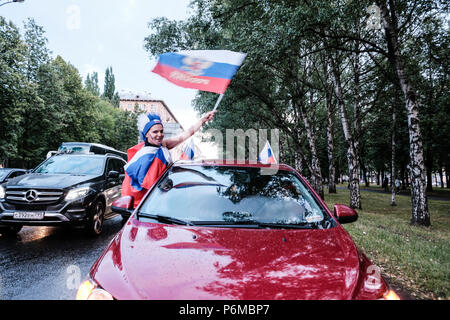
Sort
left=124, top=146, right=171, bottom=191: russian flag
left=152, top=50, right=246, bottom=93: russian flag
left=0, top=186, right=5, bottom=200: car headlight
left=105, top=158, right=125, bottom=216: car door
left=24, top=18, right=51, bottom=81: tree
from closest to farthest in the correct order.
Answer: left=124, top=146, right=171, bottom=191: russian flag → left=152, top=50, right=246, bottom=93: russian flag → left=0, top=186, right=5, bottom=200: car headlight → left=105, top=158, right=125, bottom=216: car door → left=24, top=18, right=51, bottom=81: tree

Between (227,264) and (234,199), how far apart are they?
949mm

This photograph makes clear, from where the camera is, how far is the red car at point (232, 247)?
1.43 metres

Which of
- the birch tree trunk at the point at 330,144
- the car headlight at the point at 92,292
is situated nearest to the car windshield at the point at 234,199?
the car headlight at the point at 92,292

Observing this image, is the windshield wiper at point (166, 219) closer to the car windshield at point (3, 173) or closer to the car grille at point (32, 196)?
the car grille at point (32, 196)

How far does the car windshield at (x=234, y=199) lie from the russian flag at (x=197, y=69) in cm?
175

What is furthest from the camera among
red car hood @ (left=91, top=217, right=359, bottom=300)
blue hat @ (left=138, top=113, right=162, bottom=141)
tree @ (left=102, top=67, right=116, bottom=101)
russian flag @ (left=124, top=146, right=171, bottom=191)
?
Result: tree @ (left=102, top=67, right=116, bottom=101)

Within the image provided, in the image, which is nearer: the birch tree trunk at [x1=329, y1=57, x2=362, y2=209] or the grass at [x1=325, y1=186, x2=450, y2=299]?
the grass at [x1=325, y1=186, x2=450, y2=299]

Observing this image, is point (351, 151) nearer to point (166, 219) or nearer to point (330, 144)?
point (330, 144)

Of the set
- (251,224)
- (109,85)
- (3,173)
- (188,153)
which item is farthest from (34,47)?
(109,85)

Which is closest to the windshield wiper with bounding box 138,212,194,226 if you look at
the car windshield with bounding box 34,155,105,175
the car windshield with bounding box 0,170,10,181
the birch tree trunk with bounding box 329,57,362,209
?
the car windshield with bounding box 34,155,105,175

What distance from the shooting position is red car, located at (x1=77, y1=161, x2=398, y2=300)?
1.43 meters

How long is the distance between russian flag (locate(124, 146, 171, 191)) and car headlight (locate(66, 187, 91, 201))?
233 cm

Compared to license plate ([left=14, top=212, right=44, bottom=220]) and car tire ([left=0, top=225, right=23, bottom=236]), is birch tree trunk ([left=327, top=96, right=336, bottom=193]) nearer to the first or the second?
license plate ([left=14, top=212, right=44, bottom=220])
